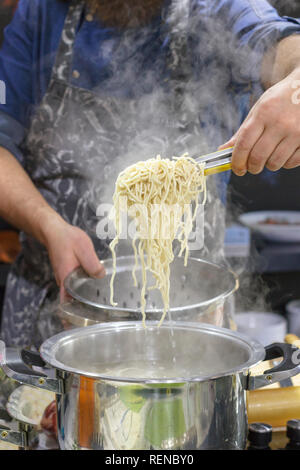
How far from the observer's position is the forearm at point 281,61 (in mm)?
1379

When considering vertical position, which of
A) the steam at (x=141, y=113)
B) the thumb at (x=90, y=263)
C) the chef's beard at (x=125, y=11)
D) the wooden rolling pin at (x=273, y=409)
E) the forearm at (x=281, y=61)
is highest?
the chef's beard at (x=125, y=11)

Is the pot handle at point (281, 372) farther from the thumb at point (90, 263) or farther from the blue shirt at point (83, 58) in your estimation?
the blue shirt at point (83, 58)

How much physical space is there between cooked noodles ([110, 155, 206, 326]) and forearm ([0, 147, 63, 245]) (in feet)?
1.12

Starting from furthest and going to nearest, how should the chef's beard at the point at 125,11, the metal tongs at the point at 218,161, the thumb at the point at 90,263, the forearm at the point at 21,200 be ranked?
the chef's beard at the point at 125,11 → the forearm at the point at 21,200 → the thumb at the point at 90,263 → the metal tongs at the point at 218,161

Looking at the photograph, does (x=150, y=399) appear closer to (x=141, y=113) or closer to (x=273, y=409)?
(x=273, y=409)

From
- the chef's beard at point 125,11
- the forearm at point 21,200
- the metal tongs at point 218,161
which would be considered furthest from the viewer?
the chef's beard at point 125,11

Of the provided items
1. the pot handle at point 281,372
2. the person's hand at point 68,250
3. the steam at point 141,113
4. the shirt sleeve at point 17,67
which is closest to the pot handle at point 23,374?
the pot handle at point 281,372

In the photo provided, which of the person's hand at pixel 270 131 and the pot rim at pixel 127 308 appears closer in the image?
the person's hand at pixel 270 131

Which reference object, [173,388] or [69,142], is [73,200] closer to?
[69,142]

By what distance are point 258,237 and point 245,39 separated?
1557mm

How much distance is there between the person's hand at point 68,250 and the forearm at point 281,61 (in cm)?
69

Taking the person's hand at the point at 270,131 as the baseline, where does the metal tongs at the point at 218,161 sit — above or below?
below

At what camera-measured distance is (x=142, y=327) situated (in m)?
1.18

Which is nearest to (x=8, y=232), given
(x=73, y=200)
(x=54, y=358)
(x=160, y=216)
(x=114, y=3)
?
(x=73, y=200)
